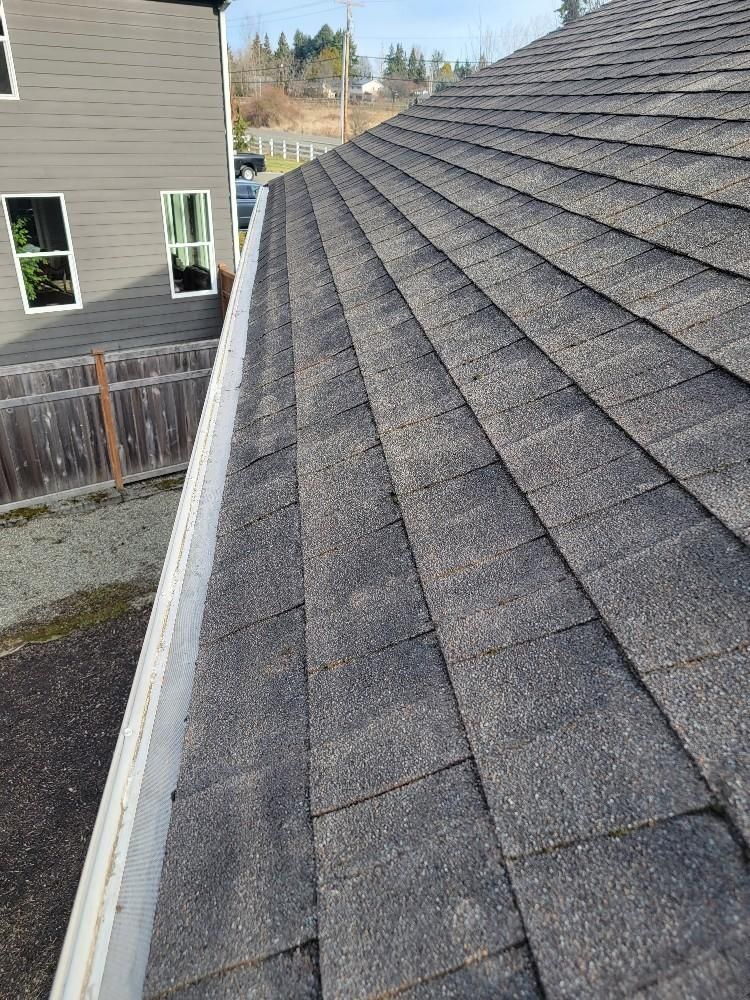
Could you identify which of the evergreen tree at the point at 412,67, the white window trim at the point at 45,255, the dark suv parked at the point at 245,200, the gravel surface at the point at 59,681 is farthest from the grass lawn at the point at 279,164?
the evergreen tree at the point at 412,67

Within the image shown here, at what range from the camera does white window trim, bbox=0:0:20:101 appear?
31.1 ft

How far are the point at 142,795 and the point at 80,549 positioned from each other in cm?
665

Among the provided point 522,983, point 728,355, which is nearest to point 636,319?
point 728,355

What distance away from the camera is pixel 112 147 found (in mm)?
10883

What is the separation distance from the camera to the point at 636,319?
98.6 inches

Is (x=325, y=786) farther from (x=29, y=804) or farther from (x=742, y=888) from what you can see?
(x=29, y=804)

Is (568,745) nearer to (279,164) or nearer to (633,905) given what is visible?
(633,905)

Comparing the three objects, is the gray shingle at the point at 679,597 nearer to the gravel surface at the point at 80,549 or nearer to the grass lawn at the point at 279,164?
the gravel surface at the point at 80,549

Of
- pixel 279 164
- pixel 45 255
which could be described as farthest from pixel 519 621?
pixel 279 164

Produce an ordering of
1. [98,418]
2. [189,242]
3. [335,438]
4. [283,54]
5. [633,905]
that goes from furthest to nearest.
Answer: [283,54] < [189,242] < [98,418] < [335,438] < [633,905]

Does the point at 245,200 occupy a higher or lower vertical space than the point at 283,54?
lower

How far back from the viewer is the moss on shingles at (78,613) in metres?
6.25

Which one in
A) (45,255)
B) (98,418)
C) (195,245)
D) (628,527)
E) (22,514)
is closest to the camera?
(628,527)

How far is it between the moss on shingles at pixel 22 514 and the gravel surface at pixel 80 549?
8 cm
